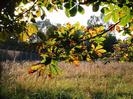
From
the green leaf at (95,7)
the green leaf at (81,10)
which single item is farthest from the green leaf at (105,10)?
the green leaf at (81,10)

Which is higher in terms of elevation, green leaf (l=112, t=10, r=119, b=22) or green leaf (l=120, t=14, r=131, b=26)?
green leaf (l=112, t=10, r=119, b=22)

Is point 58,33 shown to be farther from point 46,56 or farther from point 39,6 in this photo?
point 39,6

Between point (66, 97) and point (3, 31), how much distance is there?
5.79 meters

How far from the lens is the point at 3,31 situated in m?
2.32

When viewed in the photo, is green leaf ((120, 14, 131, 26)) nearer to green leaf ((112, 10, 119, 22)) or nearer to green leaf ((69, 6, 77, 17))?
green leaf ((112, 10, 119, 22))

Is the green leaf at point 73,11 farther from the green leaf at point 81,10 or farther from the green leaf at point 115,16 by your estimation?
the green leaf at point 115,16

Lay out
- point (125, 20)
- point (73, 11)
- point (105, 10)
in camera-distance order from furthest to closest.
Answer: point (105, 10)
point (73, 11)
point (125, 20)

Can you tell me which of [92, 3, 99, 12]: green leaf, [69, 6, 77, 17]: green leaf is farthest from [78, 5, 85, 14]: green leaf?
[92, 3, 99, 12]: green leaf

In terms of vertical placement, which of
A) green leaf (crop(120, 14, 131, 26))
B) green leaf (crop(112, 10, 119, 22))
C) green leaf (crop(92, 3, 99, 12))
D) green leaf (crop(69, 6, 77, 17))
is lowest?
green leaf (crop(120, 14, 131, 26))

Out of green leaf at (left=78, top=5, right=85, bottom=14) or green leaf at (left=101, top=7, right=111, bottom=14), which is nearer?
green leaf at (left=78, top=5, right=85, bottom=14)

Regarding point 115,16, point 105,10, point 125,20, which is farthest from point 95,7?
point 125,20

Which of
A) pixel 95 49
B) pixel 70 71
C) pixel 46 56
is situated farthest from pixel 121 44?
pixel 70 71

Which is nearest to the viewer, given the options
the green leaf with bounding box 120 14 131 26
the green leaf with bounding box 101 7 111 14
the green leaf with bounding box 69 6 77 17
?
the green leaf with bounding box 120 14 131 26

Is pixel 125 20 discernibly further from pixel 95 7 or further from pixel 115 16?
pixel 95 7
